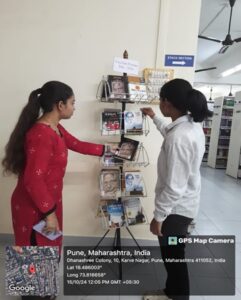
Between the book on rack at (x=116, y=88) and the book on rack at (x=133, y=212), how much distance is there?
88 centimetres

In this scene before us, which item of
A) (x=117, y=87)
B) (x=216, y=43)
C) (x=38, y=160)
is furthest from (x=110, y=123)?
(x=216, y=43)

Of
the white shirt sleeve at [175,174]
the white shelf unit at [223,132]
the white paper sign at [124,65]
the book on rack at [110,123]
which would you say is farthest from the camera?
the white shelf unit at [223,132]

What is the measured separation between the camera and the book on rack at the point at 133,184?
7.02 ft

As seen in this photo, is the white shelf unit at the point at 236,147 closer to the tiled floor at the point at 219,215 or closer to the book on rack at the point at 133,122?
the tiled floor at the point at 219,215

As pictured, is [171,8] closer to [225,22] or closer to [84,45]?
[84,45]

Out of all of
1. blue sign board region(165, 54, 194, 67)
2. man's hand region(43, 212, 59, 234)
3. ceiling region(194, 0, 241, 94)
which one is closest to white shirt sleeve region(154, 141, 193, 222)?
man's hand region(43, 212, 59, 234)

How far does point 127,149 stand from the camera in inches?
82.8

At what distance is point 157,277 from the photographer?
2227mm

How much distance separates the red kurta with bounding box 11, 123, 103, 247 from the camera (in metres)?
1.43

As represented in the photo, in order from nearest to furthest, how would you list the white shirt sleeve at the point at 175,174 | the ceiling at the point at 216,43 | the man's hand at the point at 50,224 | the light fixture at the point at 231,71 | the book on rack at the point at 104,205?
the white shirt sleeve at the point at 175,174 < the man's hand at the point at 50,224 < the book on rack at the point at 104,205 < the ceiling at the point at 216,43 < the light fixture at the point at 231,71

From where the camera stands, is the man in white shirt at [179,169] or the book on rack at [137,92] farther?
the book on rack at [137,92]

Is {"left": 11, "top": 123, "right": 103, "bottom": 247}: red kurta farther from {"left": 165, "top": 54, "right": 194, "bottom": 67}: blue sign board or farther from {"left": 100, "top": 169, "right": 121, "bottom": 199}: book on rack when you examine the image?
{"left": 165, "top": 54, "right": 194, "bottom": 67}: blue sign board

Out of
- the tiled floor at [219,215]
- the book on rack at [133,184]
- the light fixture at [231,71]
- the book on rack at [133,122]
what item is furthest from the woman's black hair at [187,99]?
the light fixture at [231,71]

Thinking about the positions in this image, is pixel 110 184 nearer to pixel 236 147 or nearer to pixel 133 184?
pixel 133 184
